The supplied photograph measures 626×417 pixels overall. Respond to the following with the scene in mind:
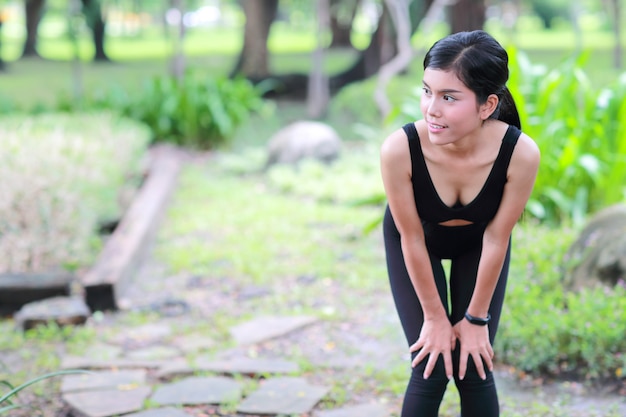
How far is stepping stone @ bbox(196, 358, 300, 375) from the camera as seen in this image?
3.88 metres

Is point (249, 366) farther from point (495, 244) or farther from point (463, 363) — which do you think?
point (495, 244)

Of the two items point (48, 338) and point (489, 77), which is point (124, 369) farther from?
point (489, 77)

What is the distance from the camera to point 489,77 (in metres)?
2.18

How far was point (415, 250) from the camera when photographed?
2.36 metres

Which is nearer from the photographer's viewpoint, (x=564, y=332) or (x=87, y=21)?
(x=564, y=332)

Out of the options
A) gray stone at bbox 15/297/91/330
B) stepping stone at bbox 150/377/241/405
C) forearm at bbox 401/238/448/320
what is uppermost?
forearm at bbox 401/238/448/320

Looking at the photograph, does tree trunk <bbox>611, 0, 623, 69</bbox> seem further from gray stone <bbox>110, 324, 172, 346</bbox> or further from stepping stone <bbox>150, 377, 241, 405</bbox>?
stepping stone <bbox>150, 377, 241, 405</bbox>

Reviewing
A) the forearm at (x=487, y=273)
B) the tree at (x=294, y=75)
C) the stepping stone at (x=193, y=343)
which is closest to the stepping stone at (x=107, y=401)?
the stepping stone at (x=193, y=343)

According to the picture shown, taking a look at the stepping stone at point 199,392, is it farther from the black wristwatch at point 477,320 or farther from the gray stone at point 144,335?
the black wristwatch at point 477,320

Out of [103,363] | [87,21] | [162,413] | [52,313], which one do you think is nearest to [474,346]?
Result: [162,413]

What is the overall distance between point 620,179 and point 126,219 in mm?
3650

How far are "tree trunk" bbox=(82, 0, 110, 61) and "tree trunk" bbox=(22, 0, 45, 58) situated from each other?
1333 mm

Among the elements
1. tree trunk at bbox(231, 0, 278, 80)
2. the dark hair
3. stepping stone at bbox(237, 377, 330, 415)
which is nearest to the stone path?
A: stepping stone at bbox(237, 377, 330, 415)

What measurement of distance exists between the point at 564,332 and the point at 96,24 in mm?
20193
